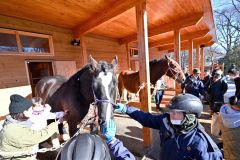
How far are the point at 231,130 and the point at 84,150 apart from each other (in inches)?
84.6

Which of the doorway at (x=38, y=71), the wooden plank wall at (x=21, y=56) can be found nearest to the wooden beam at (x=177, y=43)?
the wooden plank wall at (x=21, y=56)

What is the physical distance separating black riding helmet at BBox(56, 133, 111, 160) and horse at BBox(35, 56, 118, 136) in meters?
0.77

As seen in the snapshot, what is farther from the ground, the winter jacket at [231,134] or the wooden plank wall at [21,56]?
the wooden plank wall at [21,56]

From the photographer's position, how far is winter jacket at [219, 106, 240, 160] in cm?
216

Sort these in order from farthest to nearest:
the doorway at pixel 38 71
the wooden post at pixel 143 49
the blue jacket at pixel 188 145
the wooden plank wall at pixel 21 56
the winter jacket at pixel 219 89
A: the doorway at pixel 38 71 → the winter jacket at pixel 219 89 → the wooden plank wall at pixel 21 56 → the wooden post at pixel 143 49 → the blue jacket at pixel 188 145

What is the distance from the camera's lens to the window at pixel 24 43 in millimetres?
4254

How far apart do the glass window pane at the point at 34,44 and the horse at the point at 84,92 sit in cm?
158

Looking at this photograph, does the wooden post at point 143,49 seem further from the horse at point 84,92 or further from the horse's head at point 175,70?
the horse's head at point 175,70

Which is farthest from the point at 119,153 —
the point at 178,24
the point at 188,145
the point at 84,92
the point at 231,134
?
the point at 178,24

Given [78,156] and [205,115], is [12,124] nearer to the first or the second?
[78,156]

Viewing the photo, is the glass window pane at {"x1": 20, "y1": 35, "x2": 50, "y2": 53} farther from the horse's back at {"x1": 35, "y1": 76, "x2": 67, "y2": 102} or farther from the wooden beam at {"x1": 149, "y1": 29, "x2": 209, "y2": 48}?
the wooden beam at {"x1": 149, "y1": 29, "x2": 209, "y2": 48}

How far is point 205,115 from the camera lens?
5.29 m

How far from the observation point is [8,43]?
4.34 metres

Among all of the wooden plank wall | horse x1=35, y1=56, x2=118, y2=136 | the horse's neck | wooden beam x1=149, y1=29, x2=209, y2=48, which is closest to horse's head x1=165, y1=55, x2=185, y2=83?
the horse's neck
